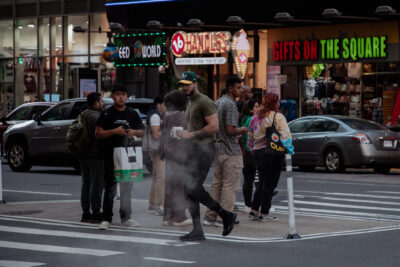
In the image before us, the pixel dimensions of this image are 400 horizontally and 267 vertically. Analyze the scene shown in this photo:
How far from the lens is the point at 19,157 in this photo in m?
21.4

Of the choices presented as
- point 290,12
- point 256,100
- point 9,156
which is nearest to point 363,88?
point 290,12

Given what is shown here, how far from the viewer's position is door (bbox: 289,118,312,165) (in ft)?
72.0

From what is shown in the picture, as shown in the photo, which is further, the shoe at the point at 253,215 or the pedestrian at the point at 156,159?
the pedestrian at the point at 156,159

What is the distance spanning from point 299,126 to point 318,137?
0.92 metres

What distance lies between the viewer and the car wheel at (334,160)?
69.7 ft

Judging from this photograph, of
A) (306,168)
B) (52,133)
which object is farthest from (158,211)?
(306,168)

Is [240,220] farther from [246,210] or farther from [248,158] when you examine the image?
[248,158]

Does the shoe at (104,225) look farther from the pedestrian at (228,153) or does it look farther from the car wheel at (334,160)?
the car wheel at (334,160)

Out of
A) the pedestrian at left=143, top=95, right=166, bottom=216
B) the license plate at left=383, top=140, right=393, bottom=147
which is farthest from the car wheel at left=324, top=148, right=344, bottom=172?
the pedestrian at left=143, top=95, right=166, bottom=216

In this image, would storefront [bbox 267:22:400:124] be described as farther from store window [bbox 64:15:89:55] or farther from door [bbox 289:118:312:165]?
store window [bbox 64:15:89:55]

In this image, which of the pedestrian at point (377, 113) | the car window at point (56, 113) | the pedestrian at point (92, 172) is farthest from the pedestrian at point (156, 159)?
the pedestrian at point (377, 113)

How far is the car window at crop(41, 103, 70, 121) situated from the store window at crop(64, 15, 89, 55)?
18.9 m

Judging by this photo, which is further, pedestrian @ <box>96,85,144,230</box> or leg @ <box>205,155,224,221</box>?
leg @ <box>205,155,224,221</box>

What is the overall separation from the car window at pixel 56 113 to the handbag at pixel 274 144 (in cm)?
942
